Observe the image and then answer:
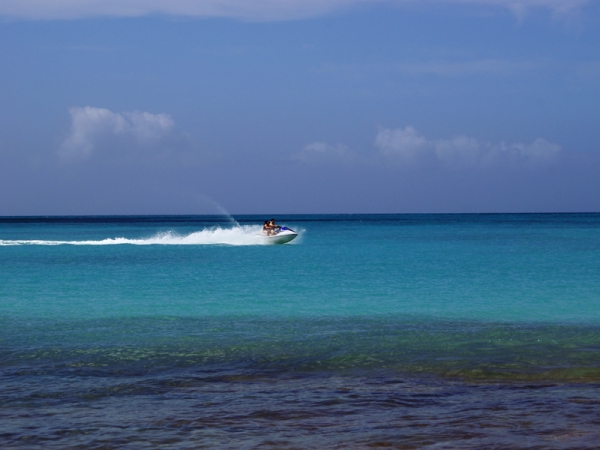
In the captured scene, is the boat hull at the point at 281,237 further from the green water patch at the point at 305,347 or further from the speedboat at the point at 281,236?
the green water patch at the point at 305,347

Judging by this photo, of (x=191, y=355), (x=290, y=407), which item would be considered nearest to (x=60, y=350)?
(x=191, y=355)

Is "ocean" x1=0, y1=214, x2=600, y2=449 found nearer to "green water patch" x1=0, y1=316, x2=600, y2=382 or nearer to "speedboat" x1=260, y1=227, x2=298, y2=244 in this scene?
"green water patch" x1=0, y1=316, x2=600, y2=382

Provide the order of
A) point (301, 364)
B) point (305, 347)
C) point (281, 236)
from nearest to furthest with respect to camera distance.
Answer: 1. point (301, 364)
2. point (305, 347)
3. point (281, 236)

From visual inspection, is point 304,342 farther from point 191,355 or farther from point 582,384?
point 582,384

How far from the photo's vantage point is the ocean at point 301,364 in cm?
709

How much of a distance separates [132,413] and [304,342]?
15.5 feet

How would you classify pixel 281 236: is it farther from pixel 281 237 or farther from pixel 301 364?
pixel 301 364

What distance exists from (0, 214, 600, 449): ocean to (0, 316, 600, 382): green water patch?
0.04 metres

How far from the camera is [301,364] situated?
33.9 ft

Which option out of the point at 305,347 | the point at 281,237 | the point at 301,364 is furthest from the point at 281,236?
the point at 301,364

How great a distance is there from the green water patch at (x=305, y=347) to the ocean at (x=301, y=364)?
0.14ft

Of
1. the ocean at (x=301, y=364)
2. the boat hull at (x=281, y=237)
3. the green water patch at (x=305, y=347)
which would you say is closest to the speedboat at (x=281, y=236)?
the boat hull at (x=281, y=237)

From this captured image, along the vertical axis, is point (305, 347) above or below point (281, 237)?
below

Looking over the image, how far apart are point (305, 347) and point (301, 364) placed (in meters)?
1.31
